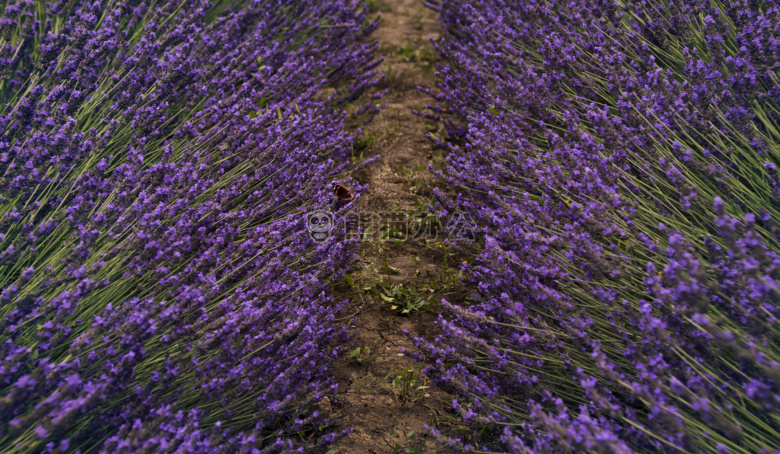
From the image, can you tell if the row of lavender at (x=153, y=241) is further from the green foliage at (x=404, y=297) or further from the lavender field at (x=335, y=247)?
the green foliage at (x=404, y=297)

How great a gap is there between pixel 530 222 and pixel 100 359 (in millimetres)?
1495

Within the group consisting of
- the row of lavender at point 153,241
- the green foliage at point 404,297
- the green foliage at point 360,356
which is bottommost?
the green foliage at point 360,356

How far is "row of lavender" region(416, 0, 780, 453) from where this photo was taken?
3.94 feet

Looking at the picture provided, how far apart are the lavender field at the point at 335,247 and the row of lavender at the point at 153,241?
0.01 meters

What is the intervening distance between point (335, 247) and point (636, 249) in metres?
1.23

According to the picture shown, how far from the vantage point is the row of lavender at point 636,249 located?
1202mm

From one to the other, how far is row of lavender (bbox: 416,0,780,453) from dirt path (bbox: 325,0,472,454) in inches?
9.9

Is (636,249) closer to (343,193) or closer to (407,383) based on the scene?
(407,383)

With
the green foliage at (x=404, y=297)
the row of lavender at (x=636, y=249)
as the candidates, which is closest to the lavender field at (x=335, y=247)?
the row of lavender at (x=636, y=249)

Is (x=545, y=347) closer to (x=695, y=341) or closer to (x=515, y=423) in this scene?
(x=515, y=423)

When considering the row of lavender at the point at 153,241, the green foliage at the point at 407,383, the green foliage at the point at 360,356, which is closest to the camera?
the row of lavender at the point at 153,241

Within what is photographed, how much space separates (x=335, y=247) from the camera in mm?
2104

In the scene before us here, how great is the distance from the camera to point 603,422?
1285 mm

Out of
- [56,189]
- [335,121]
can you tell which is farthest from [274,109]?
[56,189]
